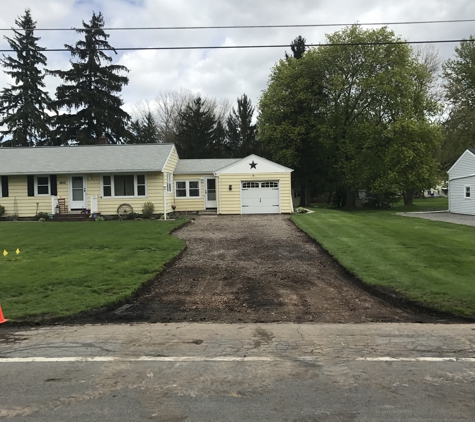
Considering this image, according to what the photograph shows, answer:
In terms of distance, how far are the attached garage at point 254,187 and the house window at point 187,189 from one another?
6.61 feet

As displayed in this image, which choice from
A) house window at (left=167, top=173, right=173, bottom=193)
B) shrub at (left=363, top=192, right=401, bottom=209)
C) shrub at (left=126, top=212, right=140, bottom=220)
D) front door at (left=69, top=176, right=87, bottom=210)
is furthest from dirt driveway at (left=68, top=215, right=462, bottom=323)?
shrub at (left=363, top=192, right=401, bottom=209)

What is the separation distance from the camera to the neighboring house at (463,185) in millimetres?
27545

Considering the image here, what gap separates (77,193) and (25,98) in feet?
85.8

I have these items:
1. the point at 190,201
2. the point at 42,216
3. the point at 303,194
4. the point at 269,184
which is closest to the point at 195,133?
the point at 303,194

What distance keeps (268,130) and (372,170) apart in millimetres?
9376

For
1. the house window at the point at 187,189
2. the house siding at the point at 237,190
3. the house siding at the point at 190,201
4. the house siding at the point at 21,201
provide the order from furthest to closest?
the house window at the point at 187,189
the house siding at the point at 190,201
the house siding at the point at 237,190
the house siding at the point at 21,201

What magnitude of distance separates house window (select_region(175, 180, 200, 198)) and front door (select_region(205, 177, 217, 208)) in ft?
1.96

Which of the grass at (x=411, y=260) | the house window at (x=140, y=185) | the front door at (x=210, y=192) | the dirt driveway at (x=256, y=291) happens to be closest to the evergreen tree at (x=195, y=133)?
the front door at (x=210, y=192)

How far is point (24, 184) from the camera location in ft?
79.6

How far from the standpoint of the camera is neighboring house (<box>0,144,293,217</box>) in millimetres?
23875

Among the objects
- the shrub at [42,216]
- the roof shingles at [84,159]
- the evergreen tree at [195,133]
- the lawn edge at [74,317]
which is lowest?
the lawn edge at [74,317]

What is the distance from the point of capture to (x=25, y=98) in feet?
145

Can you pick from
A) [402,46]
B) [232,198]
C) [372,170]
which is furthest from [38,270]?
[402,46]

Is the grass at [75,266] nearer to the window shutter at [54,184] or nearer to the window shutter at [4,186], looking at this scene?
the window shutter at [54,184]
